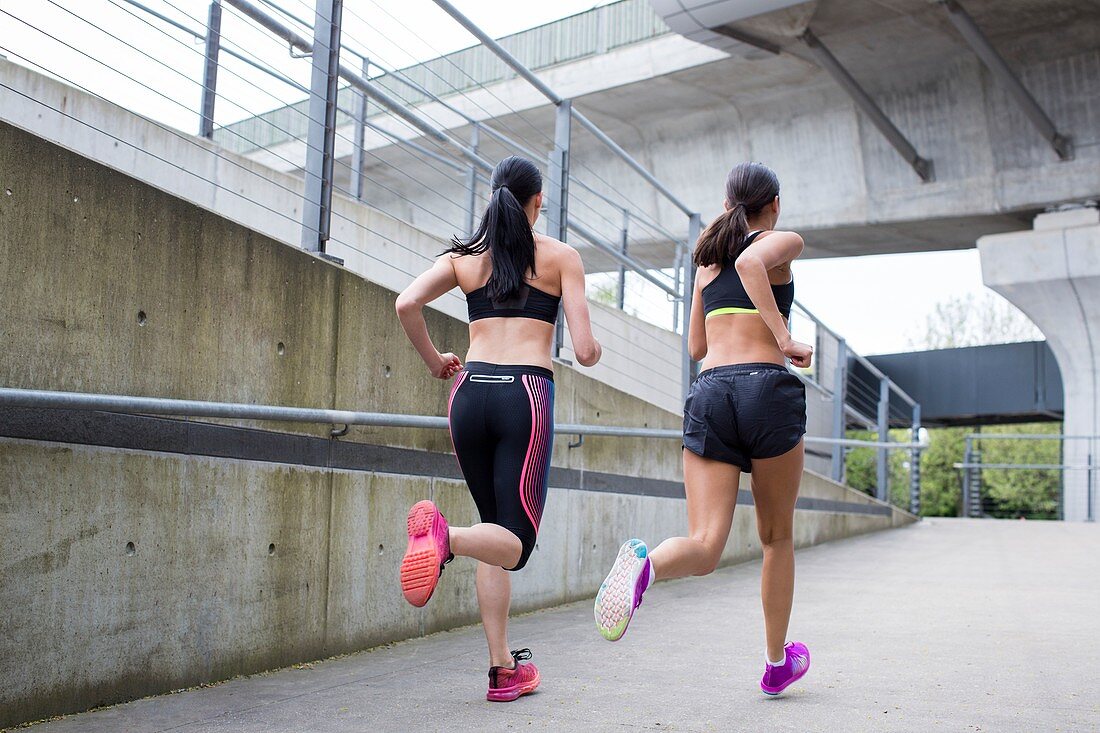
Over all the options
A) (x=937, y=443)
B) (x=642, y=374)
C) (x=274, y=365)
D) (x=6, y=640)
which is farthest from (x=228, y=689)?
(x=937, y=443)

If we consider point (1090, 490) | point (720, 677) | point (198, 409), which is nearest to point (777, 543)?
point (720, 677)

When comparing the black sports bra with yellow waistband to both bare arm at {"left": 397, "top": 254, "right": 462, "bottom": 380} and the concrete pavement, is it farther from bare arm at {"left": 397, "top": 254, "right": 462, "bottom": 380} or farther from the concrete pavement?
the concrete pavement

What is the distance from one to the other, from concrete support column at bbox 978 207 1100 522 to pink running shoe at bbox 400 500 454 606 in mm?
15749

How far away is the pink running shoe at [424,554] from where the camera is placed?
2.67 m

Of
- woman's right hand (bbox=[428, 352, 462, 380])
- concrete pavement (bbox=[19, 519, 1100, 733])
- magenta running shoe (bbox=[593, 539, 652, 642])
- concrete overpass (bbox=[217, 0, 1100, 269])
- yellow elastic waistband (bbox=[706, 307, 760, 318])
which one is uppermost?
concrete overpass (bbox=[217, 0, 1100, 269])

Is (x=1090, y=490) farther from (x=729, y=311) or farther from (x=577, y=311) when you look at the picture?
(x=577, y=311)

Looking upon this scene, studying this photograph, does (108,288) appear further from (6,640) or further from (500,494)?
(500,494)

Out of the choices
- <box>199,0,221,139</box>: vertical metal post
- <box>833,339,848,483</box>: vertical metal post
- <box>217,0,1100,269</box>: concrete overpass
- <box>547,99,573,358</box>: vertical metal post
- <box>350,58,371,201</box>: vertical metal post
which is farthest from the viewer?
<box>217,0,1100,269</box>: concrete overpass

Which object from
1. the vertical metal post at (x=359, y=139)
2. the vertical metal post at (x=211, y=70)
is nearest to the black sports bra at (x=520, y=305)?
the vertical metal post at (x=211, y=70)

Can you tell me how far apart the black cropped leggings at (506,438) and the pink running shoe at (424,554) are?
13.5 inches

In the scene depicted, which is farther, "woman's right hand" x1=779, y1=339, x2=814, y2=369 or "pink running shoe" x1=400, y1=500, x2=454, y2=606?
"woman's right hand" x1=779, y1=339, x2=814, y2=369

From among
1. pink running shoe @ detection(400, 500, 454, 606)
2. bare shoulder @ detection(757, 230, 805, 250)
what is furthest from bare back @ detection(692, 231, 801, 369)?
pink running shoe @ detection(400, 500, 454, 606)

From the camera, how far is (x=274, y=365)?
3.67 meters

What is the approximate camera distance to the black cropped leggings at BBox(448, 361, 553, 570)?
3135 mm
